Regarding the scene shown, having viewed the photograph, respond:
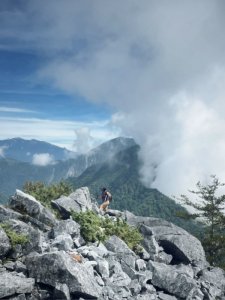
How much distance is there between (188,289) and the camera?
22.5 m

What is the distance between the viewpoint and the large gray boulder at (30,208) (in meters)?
26.5

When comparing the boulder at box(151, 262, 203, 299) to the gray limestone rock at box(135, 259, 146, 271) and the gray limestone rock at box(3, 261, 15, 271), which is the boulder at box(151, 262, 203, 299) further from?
the gray limestone rock at box(3, 261, 15, 271)

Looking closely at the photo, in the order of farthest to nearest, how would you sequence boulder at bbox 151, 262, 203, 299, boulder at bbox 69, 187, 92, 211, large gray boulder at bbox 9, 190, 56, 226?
1. boulder at bbox 69, 187, 92, 211
2. large gray boulder at bbox 9, 190, 56, 226
3. boulder at bbox 151, 262, 203, 299

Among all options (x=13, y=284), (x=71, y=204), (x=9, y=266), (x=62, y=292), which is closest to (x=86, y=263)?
(x=62, y=292)

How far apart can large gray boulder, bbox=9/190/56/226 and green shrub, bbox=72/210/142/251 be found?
82.8 inches

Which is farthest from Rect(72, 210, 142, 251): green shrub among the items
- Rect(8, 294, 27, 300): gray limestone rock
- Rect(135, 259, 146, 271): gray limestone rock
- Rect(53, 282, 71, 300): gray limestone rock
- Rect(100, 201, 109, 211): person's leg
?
Rect(100, 201, 109, 211): person's leg

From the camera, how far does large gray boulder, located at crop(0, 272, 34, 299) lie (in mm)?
17328

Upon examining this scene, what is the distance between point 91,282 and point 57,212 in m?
11.9

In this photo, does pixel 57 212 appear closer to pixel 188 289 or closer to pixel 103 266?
pixel 103 266

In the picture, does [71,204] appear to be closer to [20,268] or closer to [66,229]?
[66,229]

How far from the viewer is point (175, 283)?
22688 millimetres

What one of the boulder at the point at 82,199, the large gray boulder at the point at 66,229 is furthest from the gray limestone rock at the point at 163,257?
the boulder at the point at 82,199

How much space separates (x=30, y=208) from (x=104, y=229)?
548 centimetres

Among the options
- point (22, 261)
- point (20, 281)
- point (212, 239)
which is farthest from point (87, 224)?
point (212, 239)
